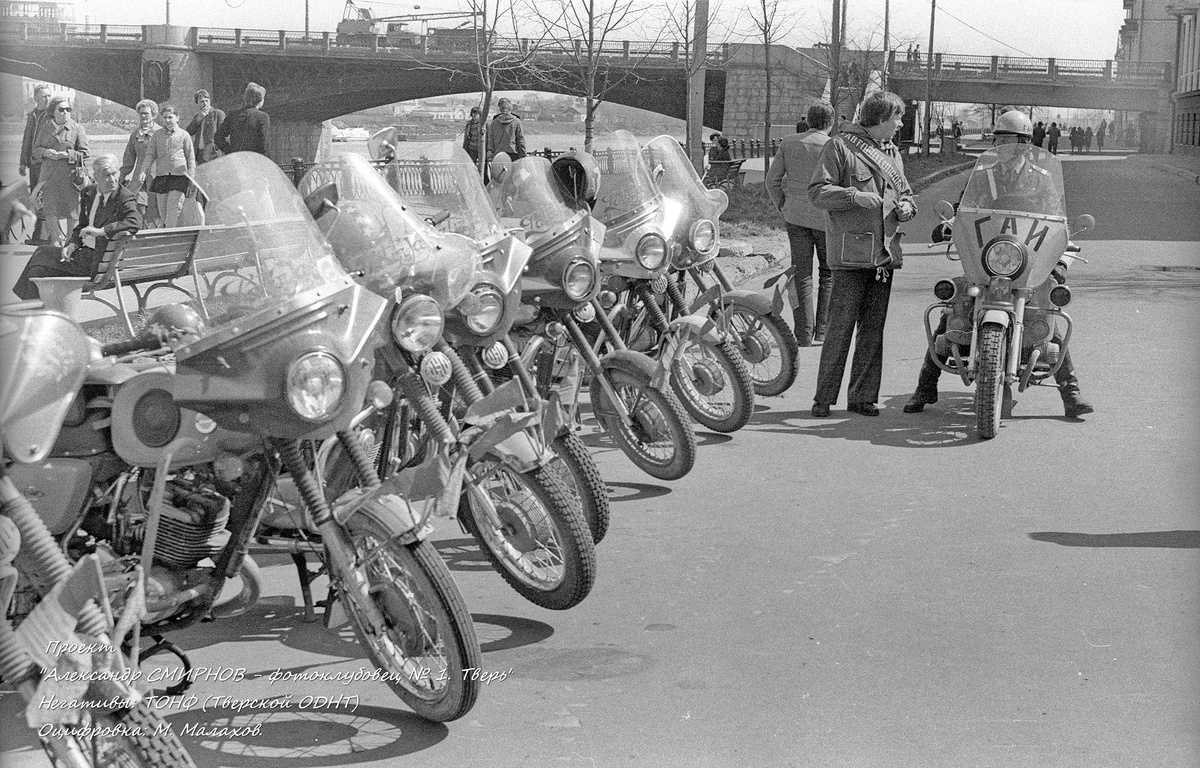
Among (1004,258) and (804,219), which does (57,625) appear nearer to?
(1004,258)

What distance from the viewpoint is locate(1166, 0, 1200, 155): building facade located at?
79.1 meters

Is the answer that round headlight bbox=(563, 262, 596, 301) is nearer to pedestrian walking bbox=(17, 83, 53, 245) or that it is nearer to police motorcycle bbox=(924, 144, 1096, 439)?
police motorcycle bbox=(924, 144, 1096, 439)

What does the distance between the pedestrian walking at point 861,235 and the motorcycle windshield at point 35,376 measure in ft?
19.3

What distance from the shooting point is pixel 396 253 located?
497 centimetres

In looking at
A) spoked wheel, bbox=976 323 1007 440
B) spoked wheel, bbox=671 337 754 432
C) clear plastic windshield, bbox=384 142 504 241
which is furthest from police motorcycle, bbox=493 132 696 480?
spoked wheel, bbox=976 323 1007 440

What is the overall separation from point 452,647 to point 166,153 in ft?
35.8

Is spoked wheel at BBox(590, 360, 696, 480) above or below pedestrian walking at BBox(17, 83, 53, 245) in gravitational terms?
below

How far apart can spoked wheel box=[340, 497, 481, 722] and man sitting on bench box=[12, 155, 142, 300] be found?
367 cm

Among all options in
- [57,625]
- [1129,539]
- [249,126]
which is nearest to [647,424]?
[1129,539]

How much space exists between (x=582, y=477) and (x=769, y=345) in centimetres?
346

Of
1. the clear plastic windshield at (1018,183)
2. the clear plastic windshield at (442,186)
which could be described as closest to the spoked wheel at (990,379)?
the clear plastic windshield at (1018,183)

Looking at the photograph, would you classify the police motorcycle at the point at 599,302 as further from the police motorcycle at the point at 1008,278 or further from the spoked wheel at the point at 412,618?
the spoked wheel at the point at 412,618

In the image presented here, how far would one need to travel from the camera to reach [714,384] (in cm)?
782

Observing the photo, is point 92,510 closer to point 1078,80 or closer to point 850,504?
point 850,504
